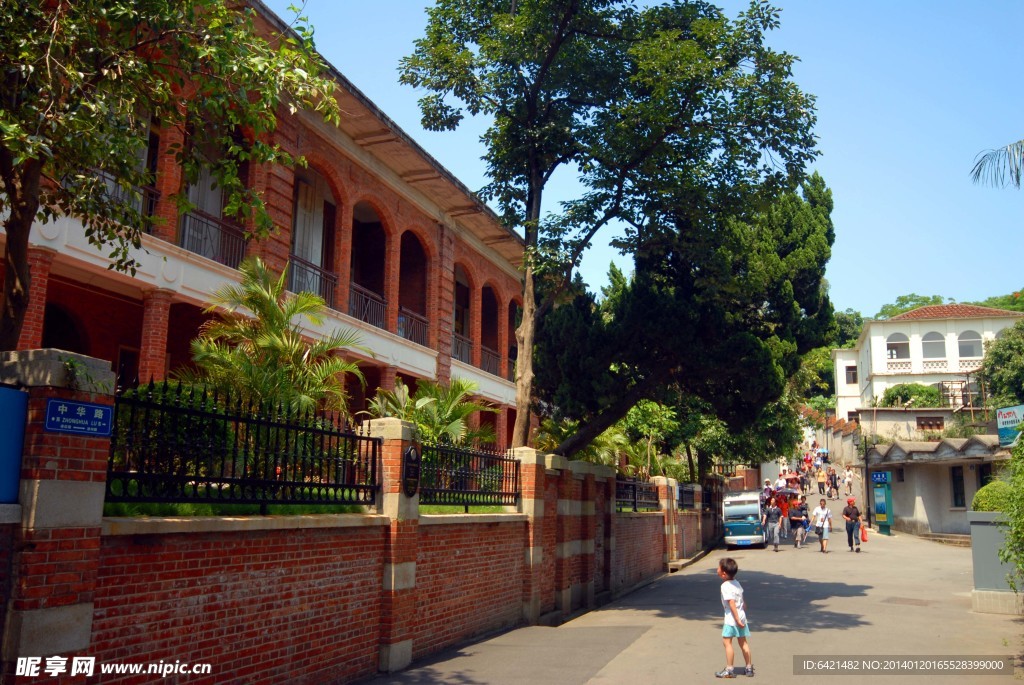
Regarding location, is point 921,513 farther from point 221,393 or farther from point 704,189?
point 221,393

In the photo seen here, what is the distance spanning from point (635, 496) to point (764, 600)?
5.06 metres

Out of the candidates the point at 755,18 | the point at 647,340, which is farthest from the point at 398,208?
the point at 755,18

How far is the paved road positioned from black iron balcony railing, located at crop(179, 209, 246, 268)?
8.95m

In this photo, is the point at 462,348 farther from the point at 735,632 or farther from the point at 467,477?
the point at 735,632

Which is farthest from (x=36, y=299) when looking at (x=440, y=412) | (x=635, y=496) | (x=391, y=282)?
(x=635, y=496)

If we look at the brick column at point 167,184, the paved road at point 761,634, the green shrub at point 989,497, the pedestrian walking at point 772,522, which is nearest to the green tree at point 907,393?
the pedestrian walking at point 772,522

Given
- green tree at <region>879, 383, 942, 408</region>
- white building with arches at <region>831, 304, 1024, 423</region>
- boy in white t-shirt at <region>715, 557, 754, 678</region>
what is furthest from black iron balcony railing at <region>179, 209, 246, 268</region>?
white building with arches at <region>831, 304, 1024, 423</region>

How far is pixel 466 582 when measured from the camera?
10.9 meters

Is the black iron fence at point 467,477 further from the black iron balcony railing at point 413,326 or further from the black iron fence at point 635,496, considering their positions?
the black iron balcony railing at point 413,326

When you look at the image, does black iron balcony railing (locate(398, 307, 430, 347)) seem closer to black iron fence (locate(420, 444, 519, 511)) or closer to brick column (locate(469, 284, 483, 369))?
brick column (locate(469, 284, 483, 369))

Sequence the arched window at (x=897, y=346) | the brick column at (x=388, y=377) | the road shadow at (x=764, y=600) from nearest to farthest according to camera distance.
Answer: the road shadow at (x=764, y=600) < the brick column at (x=388, y=377) < the arched window at (x=897, y=346)

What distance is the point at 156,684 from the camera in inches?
236

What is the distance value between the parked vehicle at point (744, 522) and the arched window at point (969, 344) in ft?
98.3

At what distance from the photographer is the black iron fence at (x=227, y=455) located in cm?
618
